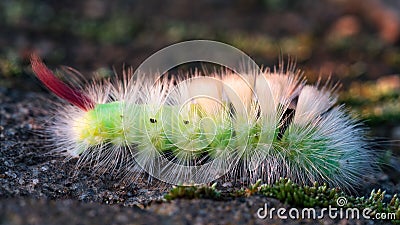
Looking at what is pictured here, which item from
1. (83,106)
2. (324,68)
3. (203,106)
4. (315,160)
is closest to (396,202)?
(315,160)

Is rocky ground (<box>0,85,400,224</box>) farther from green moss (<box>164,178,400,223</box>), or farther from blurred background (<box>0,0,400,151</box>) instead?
blurred background (<box>0,0,400,151</box>)

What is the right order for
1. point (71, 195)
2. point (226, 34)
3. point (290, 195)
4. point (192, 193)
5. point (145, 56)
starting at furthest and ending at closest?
1. point (226, 34)
2. point (145, 56)
3. point (71, 195)
4. point (290, 195)
5. point (192, 193)


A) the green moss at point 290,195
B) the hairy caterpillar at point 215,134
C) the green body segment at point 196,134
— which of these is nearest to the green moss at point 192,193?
the green moss at point 290,195

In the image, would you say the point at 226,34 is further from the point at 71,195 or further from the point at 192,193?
the point at 192,193

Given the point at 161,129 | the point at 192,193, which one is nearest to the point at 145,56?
the point at 161,129

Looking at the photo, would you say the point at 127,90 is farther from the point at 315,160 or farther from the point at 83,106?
the point at 315,160

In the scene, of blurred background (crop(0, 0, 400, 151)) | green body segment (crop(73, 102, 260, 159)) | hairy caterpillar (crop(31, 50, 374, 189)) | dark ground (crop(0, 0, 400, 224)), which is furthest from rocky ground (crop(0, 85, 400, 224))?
blurred background (crop(0, 0, 400, 151))

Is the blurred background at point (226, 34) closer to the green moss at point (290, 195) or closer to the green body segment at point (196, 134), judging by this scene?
the green body segment at point (196, 134)
